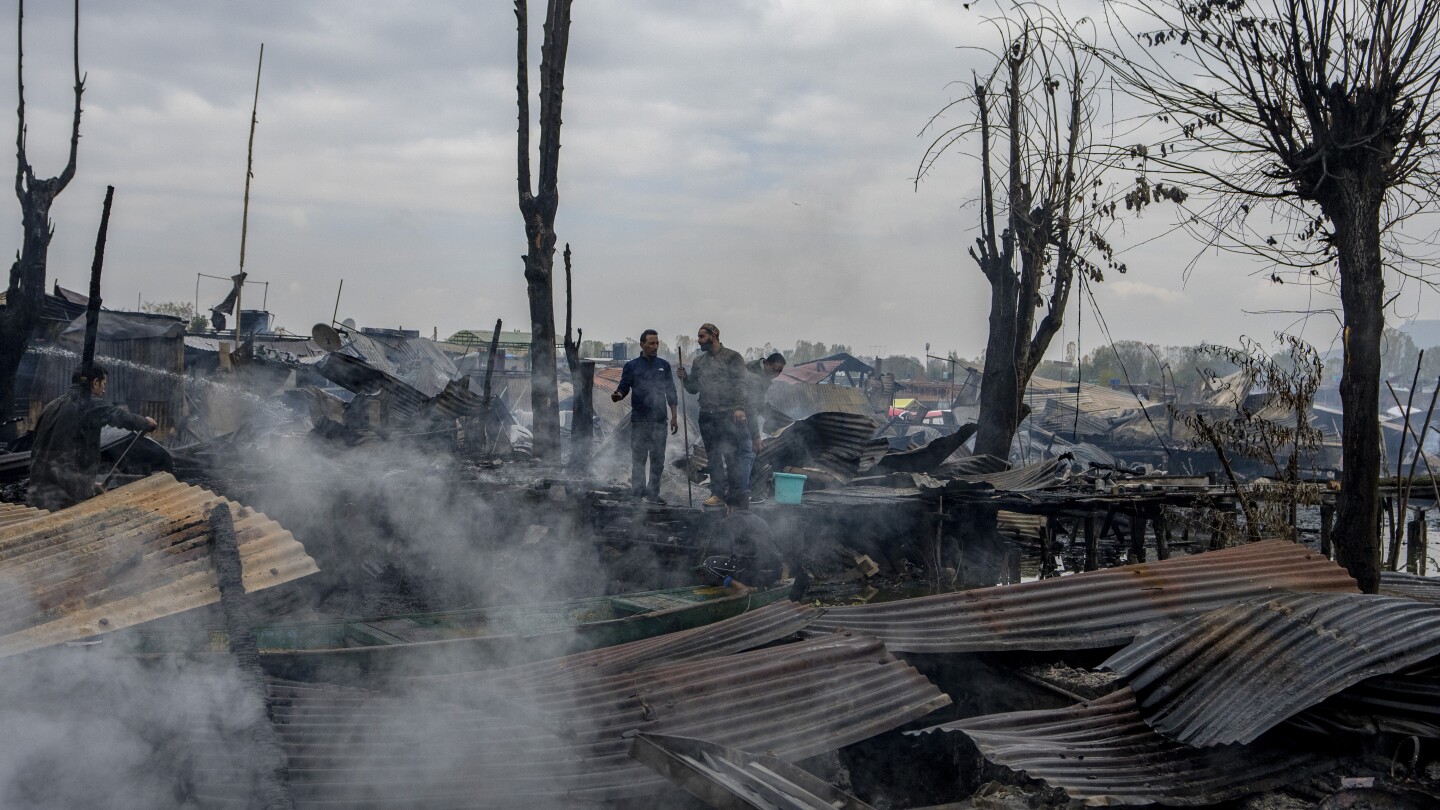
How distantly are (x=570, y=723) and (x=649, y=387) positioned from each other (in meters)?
6.65

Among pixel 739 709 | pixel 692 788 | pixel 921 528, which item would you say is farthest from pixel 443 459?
pixel 692 788

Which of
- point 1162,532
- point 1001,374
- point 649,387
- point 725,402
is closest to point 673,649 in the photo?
point 725,402

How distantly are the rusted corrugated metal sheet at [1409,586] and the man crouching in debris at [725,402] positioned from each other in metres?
6.05

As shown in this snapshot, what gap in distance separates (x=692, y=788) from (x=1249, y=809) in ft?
7.38

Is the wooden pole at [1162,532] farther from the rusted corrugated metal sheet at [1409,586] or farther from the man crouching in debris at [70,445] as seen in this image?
the man crouching in debris at [70,445]

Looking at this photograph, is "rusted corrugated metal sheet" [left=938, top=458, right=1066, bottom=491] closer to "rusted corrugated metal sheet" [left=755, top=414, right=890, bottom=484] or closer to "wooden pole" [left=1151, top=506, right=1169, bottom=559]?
"wooden pole" [left=1151, top=506, right=1169, bottom=559]

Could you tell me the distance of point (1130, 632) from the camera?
550cm

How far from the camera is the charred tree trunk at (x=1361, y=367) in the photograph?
6.17 m

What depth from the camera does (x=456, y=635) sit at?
264 inches

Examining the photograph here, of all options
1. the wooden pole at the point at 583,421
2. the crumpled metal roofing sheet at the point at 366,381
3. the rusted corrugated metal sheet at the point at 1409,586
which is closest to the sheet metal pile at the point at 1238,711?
the rusted corrugated metal sheet at the point at 1409,586

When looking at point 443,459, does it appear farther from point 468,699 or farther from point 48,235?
point 48,235

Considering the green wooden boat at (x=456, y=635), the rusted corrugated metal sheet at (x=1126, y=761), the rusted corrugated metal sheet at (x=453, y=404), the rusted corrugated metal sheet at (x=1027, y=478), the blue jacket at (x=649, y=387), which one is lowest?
the green wooden boat at (x=456, y=635)

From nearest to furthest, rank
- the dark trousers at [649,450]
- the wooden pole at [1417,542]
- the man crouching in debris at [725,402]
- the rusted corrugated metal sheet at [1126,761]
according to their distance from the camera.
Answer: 1. the rusted corrugated metal sheet at [1126,761]
2. the man crouching in debris at [725,402]
3. the dark trousers at [649,450]
4. the wooden pole at [1417,542]

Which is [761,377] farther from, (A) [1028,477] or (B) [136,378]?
(B) [136,378]
